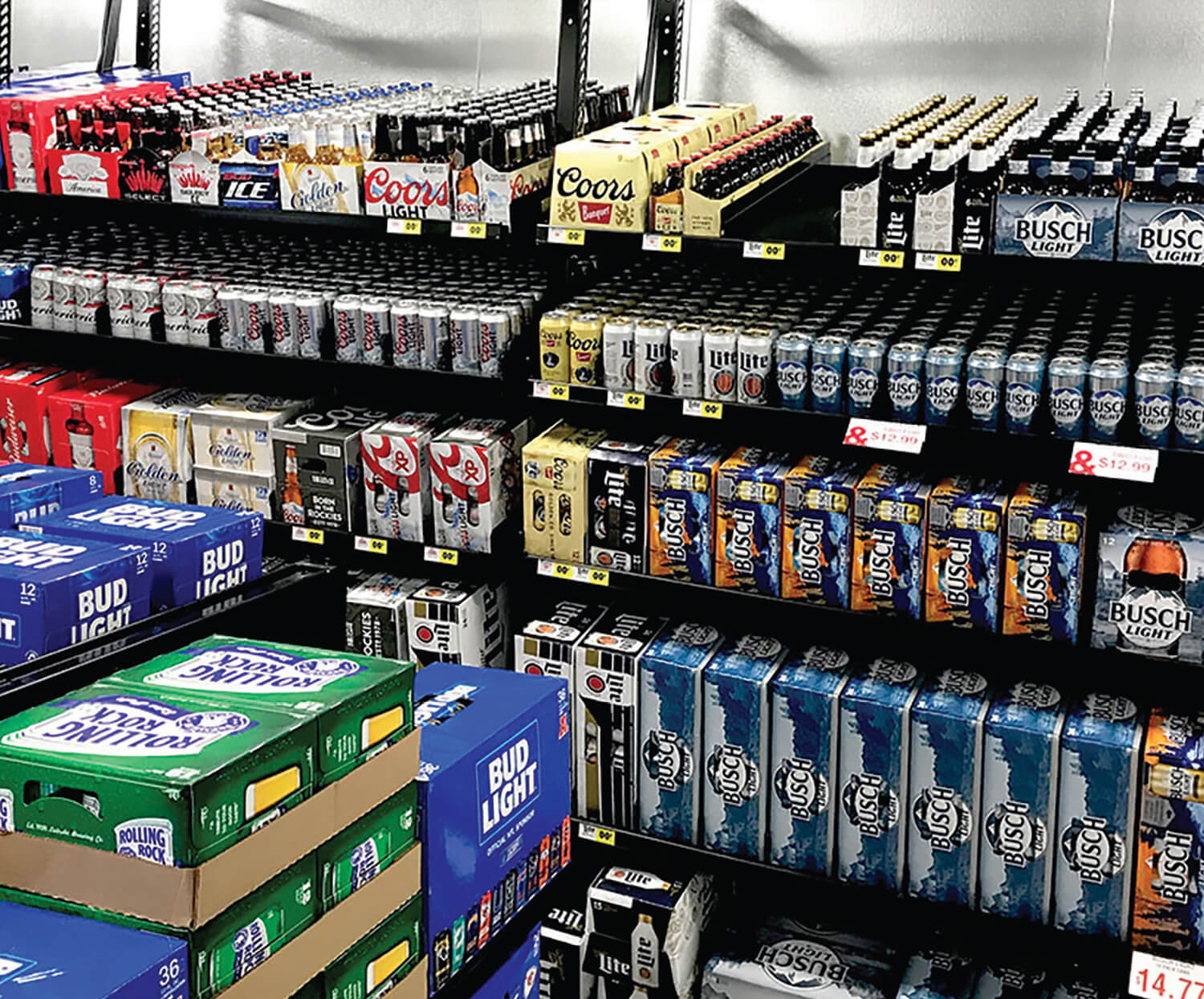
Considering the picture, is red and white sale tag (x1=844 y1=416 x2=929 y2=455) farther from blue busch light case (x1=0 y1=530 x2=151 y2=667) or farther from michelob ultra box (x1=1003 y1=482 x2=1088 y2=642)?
blue busch light case (x1=0 y1=530 x2=151 y2=667)

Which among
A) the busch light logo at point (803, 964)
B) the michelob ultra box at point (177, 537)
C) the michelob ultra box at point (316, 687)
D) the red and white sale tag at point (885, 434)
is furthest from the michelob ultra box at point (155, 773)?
the busch light logo at point (803, 964)

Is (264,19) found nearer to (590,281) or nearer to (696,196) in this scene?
(590,281)

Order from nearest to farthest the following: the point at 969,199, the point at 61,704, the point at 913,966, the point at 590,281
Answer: the point at 61,704, the point at 969,199, the point at 913,966, the point at 590,281

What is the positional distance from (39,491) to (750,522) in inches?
65.5

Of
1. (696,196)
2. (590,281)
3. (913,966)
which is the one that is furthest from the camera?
(590,281)

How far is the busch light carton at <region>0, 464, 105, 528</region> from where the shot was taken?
7.59 ft

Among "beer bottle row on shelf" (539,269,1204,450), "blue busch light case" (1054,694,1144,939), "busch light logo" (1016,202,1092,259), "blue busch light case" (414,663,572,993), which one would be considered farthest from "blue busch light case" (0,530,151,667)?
"blue busch light case" (1054,694,1144,939)

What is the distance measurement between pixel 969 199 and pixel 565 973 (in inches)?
80.6

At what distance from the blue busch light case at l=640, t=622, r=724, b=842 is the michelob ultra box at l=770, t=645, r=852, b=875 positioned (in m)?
0.18

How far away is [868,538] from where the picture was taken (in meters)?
3.44

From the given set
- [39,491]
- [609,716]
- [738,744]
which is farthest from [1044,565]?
[39,491]

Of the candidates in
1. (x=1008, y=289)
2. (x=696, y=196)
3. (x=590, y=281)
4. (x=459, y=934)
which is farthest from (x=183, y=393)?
(x=459, y=934)

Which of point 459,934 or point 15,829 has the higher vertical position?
point 15,829

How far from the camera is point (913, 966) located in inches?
144
